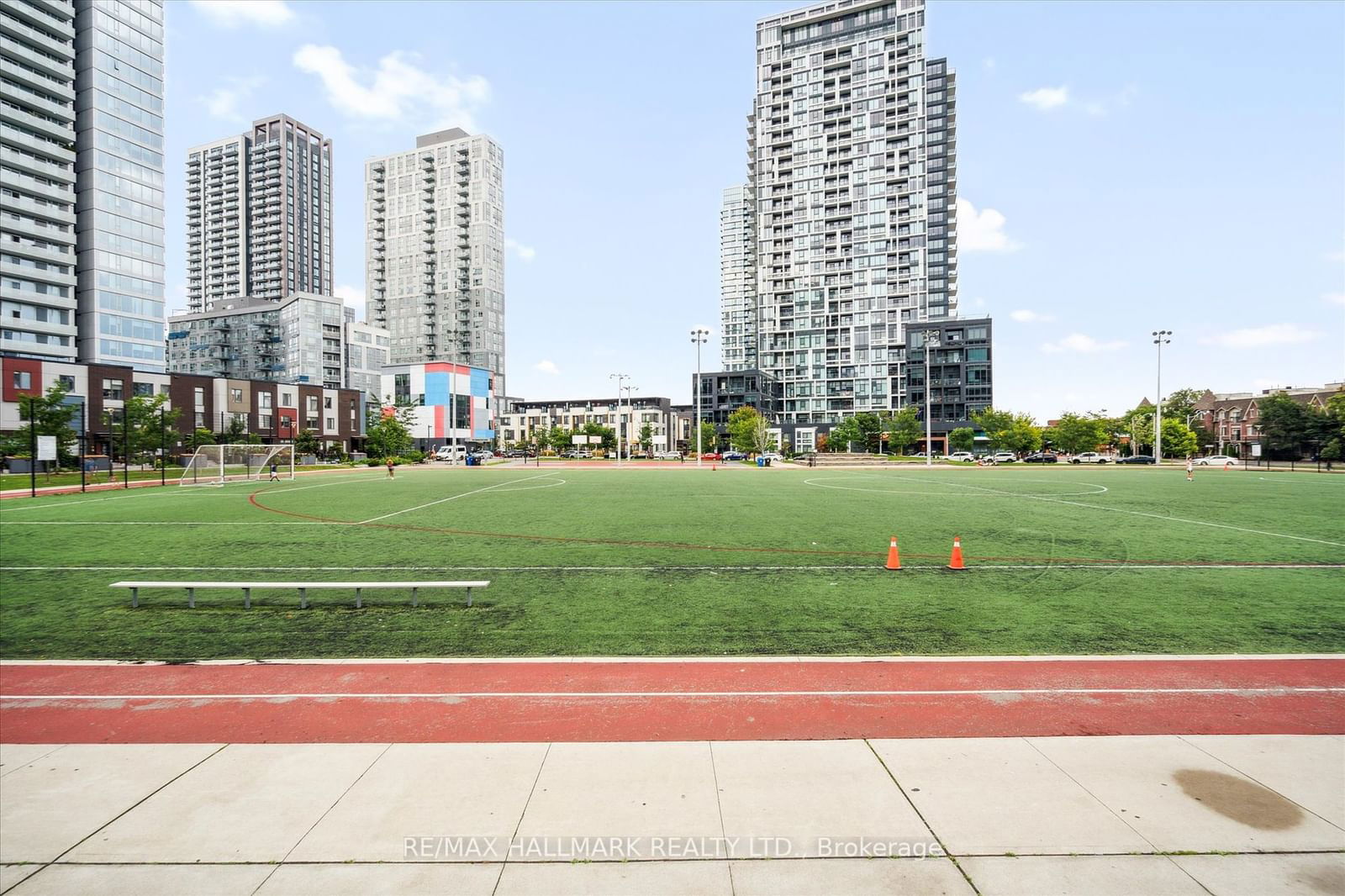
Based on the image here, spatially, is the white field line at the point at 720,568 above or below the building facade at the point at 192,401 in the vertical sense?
below

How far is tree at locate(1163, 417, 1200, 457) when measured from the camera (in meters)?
84.9

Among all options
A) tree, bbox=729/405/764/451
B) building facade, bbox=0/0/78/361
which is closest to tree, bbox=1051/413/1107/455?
tree, bbox=729/405/764/451

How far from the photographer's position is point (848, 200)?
120 meters

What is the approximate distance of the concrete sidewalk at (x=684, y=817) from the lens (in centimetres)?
393

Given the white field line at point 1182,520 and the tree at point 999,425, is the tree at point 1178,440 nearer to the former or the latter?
the tree at point 999,425

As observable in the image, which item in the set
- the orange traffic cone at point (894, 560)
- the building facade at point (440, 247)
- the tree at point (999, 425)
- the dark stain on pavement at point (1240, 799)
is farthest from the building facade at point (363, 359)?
the dark stain on pavement at point (1240, 799)

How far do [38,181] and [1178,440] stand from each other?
15017 centimetres

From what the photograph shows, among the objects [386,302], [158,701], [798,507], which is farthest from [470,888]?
[386,302]

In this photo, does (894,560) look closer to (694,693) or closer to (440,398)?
(694,693)

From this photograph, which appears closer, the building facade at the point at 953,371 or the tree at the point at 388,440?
the tree at the point at 388,440

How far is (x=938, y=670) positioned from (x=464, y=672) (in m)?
5.44

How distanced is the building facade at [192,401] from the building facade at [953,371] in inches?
3798

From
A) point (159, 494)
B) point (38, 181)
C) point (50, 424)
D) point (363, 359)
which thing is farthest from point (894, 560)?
point (363, 359)

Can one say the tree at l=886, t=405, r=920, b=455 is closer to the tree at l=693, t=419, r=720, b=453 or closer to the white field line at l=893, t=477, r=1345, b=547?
the tree at l=693, t=419, r=720, b=453
